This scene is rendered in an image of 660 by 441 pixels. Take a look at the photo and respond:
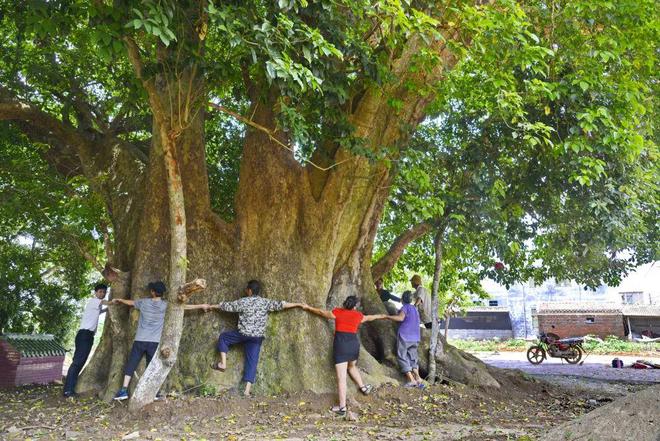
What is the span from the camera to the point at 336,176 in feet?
25.5

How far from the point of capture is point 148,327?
6852 mm

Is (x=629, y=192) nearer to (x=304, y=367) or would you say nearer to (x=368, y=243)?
(x=368, y=243)

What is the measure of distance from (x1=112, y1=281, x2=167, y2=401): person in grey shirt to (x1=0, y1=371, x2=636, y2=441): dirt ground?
1.91ft

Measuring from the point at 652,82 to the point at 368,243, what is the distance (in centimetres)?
567

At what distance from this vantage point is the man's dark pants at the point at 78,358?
7.30m

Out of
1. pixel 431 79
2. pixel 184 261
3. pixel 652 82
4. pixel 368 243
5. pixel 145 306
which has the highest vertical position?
pixel 652 82

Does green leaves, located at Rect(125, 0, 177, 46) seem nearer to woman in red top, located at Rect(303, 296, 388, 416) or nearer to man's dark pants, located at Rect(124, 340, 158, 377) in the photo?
man's dark pants, located at Rect(124, 340, 158, 377)

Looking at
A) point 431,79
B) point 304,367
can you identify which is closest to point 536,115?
point 431,79

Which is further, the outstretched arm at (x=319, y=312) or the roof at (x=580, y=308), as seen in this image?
the roof at (x=580, y=308)

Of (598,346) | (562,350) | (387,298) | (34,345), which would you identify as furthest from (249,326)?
(598,346)

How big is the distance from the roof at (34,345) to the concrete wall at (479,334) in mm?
23472

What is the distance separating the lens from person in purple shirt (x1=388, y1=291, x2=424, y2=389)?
8.39 m

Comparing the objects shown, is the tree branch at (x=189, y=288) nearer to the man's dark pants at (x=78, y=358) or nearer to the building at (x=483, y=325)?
the man's dark pants at (x=78, y=358)

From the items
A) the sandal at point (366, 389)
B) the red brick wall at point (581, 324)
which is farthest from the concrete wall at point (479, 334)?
the sandal at point (366, 389)
